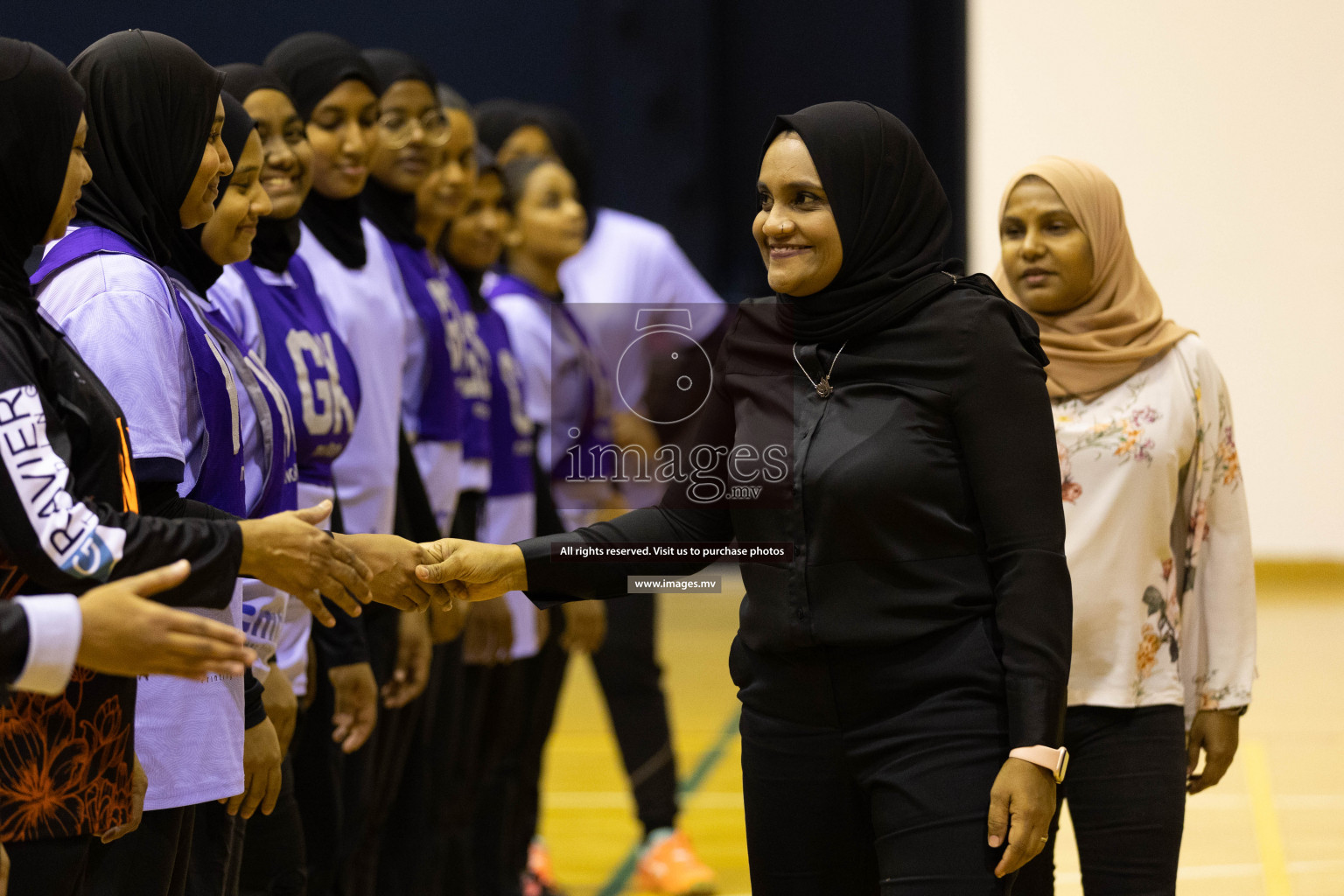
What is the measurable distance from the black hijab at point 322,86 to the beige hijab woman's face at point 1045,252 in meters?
1.30

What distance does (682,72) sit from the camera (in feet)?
27.2

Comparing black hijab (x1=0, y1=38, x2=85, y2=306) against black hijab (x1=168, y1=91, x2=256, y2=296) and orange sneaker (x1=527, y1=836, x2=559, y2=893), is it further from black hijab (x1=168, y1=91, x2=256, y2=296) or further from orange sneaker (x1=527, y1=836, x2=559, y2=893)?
orange sneaker (x1=527, y1=836, x2=559, y2=893)

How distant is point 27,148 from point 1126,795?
5.71 feet

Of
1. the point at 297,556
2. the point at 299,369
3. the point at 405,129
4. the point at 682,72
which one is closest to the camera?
the point at 297,556

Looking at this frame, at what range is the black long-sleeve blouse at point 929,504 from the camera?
70.2 inches

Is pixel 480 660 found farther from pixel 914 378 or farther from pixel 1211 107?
pixel 1211 107

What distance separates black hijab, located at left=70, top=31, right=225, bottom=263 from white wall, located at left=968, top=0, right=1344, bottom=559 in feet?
18.3

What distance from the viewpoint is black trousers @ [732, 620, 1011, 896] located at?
1.75 meters

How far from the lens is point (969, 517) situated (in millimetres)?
1840

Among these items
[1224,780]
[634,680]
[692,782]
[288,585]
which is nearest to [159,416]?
[288,585]

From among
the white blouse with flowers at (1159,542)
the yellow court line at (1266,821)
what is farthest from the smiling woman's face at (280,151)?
the yellow court line at (1266,821)

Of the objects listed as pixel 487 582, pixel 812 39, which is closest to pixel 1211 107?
pixel 812 39

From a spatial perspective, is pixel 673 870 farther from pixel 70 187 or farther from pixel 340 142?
pixel 70 187

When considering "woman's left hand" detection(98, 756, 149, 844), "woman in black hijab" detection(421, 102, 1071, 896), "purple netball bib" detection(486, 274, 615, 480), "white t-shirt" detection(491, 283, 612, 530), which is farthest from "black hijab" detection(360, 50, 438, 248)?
"woman's left hand" detection(98, 756, 149, 844)
